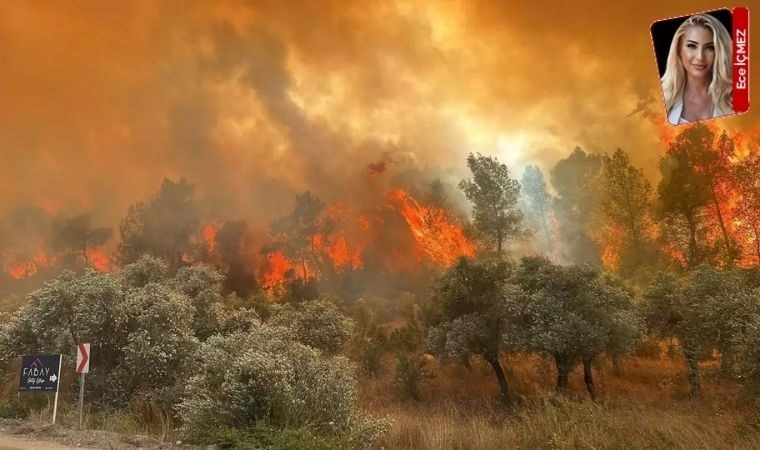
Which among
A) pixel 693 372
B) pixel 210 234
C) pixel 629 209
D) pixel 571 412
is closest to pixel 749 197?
pixel 629 209

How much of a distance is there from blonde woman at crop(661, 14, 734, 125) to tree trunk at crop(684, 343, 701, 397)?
19.0 meters

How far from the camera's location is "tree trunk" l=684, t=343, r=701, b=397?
93.7 feet

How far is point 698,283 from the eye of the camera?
27.3 metres

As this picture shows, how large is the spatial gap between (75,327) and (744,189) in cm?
6557

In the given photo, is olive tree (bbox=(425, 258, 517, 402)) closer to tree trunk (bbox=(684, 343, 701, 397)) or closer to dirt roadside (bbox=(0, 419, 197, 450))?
tree trunk (bbox=(684, 343, 701, 397))

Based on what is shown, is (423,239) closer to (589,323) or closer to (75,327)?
(589,323)

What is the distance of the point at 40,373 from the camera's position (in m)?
16.8

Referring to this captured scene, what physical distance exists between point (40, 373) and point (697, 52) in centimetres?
2506

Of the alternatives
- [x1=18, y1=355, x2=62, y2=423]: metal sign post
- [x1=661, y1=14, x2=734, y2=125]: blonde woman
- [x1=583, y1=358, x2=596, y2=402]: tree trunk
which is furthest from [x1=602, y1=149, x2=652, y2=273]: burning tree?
[x1=18, y1=355, x2=62, y2=423]: metal sign post

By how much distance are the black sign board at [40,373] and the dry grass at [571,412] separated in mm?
11691

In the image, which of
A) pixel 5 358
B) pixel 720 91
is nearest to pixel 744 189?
pixel 720 91

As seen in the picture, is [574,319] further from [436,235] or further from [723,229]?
[436,235]

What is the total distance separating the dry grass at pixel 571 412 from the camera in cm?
1398

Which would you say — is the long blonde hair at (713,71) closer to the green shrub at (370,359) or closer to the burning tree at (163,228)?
the green shrub at (370,359)
